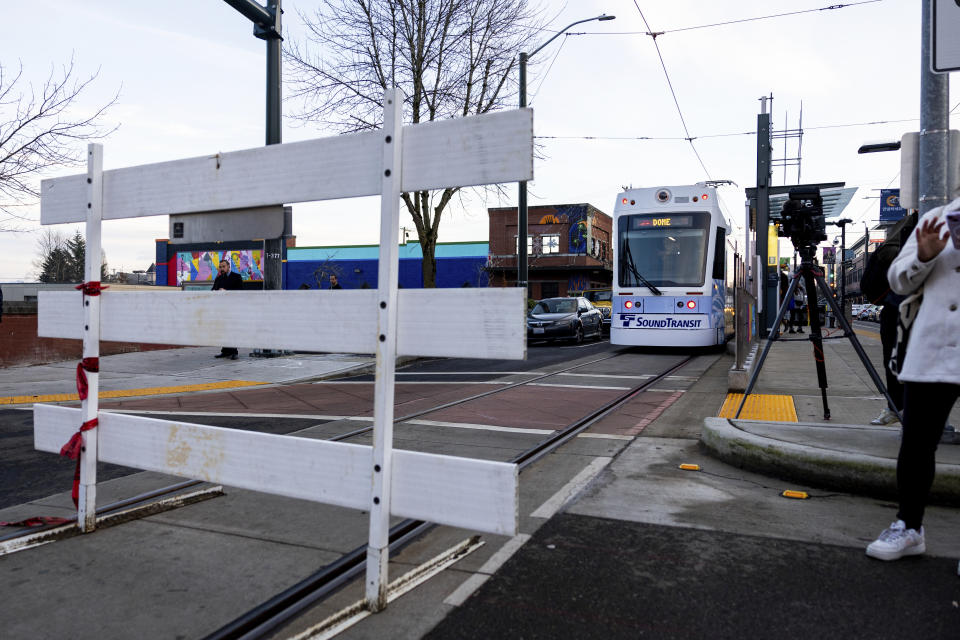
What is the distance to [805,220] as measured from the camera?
6117 mm

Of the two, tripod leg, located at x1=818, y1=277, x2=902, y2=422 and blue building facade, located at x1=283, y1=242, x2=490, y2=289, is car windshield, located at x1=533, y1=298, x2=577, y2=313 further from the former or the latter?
blue building facade, located at x1=283, y1=242, x2=490, y2=289

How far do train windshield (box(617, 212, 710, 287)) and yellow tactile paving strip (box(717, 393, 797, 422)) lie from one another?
6047 mm

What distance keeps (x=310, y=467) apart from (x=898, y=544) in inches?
101

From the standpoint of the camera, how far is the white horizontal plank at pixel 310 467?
2.28 m

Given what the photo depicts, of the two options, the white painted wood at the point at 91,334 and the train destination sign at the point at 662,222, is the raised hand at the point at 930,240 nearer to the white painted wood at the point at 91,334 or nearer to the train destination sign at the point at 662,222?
the white painted wood at the point at 91,334

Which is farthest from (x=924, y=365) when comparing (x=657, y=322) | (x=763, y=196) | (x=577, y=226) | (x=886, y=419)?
(x=577, y=226)

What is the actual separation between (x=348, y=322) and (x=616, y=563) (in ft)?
5.19

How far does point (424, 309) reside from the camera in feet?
8.06

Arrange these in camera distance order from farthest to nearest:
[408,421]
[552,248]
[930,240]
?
[552,248]
[408,421]
[930,240]

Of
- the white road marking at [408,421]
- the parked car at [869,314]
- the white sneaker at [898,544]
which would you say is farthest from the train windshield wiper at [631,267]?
the parked car at [869,314]

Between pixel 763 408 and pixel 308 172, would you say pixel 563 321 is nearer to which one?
pixel 763 408

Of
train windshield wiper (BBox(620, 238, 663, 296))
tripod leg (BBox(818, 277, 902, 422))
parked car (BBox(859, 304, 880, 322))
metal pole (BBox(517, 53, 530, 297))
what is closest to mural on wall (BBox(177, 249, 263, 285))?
metal pole (BBox(517, 53, 530, 297))

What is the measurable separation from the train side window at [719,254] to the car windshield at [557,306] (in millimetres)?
7082

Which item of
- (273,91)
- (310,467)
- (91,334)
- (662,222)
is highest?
(273,91)
